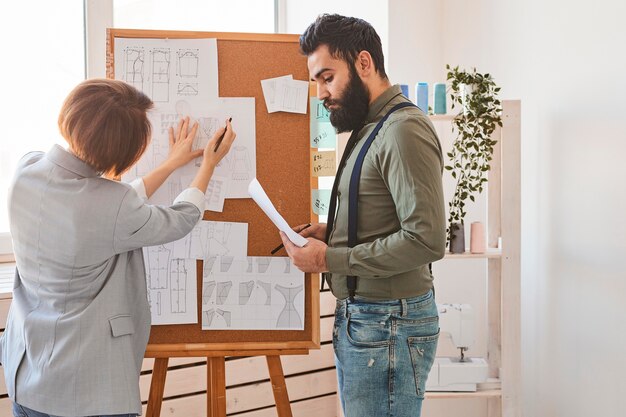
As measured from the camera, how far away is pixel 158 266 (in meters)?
2.06

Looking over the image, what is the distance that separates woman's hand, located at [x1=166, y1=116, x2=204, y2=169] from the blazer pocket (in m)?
0.53

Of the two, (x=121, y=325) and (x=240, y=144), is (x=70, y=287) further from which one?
(x=240, y=144)

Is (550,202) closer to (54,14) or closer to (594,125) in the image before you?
(594,125)

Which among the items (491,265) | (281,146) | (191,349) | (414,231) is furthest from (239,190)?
(491,265)

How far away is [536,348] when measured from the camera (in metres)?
2.71

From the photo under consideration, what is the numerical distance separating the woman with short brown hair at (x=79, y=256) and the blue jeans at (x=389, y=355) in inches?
20.5

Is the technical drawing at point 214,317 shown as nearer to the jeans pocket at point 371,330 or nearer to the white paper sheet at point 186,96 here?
the white paper sheet at point 186,96

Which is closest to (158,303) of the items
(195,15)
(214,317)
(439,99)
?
(214,317)

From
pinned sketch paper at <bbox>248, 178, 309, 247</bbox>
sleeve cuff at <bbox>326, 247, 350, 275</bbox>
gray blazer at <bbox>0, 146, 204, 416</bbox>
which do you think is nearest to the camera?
gray blazer at <bbox>0, 146, 204, 416</bbox>

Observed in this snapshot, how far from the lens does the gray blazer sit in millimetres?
1538

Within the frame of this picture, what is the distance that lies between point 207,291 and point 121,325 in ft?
1.52

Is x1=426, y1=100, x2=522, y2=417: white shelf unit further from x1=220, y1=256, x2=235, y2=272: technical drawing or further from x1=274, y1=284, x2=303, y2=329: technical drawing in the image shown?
x1=220, y1=256, x2=235, y2=272: technical drawing

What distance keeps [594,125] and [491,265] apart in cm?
66

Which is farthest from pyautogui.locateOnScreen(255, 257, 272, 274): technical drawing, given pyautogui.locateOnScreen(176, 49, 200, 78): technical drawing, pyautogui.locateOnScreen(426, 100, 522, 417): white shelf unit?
pyautogui.locateOnScreen(426, 100, 522, 417): white shelf unit
